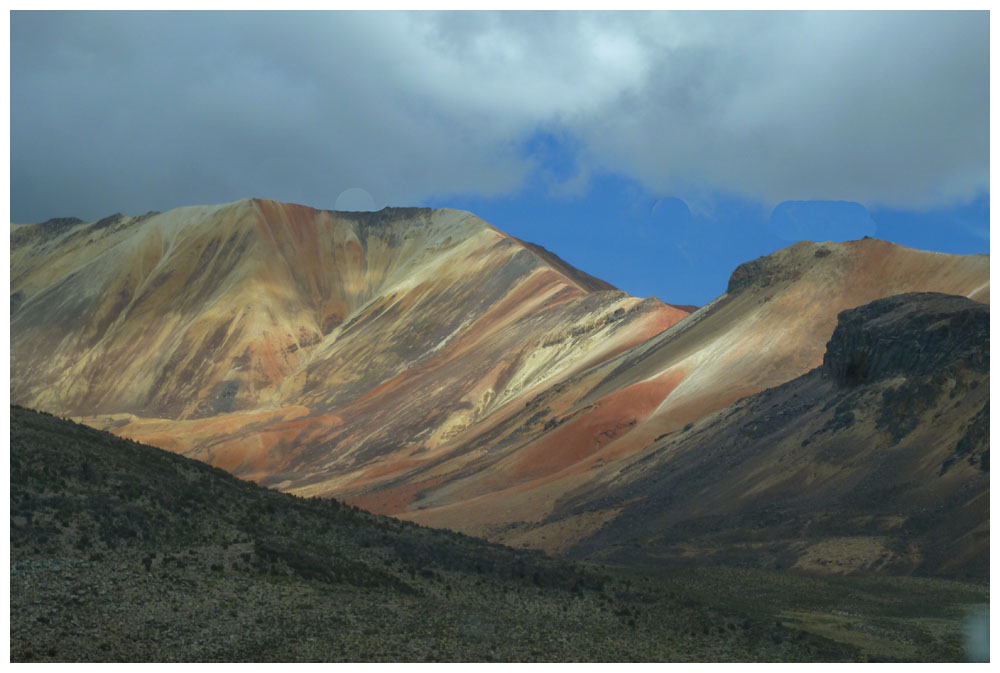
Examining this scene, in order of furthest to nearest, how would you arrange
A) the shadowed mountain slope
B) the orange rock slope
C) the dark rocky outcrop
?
the orange rock slope → the dark rocky outcrop → the shadowed mountain slope

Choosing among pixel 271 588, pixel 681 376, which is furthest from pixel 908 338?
pixel 271 588

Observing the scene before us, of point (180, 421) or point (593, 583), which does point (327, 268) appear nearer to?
point (180, 421)

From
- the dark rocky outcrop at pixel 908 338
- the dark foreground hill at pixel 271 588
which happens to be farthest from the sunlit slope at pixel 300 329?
the dark foreground hill at pixel 271 588

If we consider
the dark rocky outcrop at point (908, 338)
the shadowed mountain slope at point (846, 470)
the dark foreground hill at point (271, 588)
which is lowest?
the dark foreground hill at point (271, 588)

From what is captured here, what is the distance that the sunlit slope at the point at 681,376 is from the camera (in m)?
61.4

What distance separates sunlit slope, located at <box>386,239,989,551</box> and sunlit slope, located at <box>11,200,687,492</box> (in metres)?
9.92

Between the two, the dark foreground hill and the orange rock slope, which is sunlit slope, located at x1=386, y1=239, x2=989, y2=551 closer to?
the orange rock slope

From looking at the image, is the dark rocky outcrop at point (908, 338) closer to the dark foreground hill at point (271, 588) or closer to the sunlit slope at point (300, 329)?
the dark foreground hill at point (271, 588)

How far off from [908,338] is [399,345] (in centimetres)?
7360

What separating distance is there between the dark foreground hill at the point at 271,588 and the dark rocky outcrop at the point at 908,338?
26.4m

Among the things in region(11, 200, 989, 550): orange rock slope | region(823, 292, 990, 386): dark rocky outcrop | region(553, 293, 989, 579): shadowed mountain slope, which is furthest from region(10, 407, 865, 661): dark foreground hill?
region(823, 292, 990, 386): dark rocky outcrop

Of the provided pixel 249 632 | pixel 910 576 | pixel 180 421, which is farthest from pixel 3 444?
pixel 180 421

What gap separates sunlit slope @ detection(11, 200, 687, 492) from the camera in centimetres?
9512

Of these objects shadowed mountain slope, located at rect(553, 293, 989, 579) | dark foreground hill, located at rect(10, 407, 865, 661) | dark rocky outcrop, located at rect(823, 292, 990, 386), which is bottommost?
dark foreground hill, located at rect(10, 407, 865, 661)
